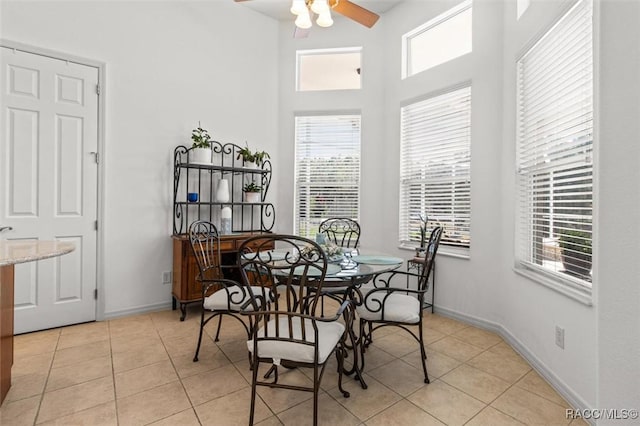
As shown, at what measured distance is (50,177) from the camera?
2.85 m

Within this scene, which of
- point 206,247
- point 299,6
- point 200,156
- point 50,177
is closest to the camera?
point 299,6

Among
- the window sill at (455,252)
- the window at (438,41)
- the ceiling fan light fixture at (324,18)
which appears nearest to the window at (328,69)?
the window at (438,41)

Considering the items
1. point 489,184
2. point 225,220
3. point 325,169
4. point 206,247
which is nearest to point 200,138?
point 225,220

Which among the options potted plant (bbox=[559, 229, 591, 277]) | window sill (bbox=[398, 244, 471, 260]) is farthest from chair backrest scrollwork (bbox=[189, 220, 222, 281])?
potted plant (bbox=[559, 229, 591, 277])

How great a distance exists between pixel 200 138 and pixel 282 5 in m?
2.07

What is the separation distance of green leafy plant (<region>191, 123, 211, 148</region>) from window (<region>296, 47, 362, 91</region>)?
144 centimetres

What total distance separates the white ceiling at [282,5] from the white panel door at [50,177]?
2087mm

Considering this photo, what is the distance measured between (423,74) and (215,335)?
11.6 ft

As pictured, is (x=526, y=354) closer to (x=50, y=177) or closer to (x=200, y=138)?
(x=200, y=138)

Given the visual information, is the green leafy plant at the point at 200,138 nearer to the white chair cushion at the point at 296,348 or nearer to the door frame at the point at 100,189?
the door frame at the point at 100,189

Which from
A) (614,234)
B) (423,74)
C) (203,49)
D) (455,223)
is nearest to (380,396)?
(614,234)

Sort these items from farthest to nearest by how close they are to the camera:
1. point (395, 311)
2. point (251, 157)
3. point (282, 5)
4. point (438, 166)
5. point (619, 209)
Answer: point (282, 5) < point (251, 157) < point (438, 166) < point (395, 311) < point (619, 209)

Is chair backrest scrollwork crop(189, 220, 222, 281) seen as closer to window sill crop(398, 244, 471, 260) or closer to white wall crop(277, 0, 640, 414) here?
white wall crop(277, 0, 640, 414)

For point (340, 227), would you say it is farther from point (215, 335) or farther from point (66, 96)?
point (66, 96)
